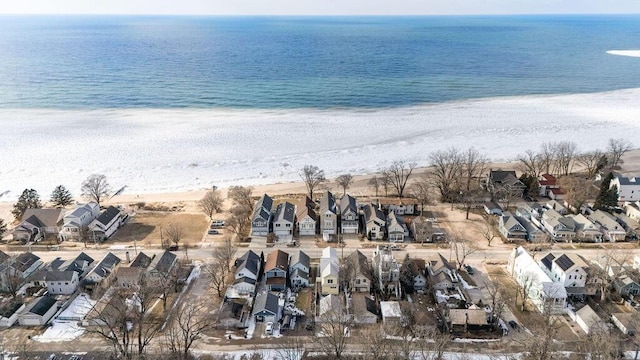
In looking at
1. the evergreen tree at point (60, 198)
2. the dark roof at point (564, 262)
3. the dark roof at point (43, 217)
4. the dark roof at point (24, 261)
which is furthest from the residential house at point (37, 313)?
the dark roof at point (564, 262)

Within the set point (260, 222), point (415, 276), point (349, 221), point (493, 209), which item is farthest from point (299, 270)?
point (493, 209)

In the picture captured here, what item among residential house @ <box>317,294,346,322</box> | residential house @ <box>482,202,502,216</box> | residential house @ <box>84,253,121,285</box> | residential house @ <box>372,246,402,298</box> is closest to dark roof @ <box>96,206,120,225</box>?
residential house @ <box>84,253,121,285</box>

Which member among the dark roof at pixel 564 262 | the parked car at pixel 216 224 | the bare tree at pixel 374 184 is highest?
the dark roof at pixel 564 262

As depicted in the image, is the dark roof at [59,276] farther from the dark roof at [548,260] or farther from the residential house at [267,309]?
the dark roof at [548,260]

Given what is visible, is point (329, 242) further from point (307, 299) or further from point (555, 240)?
point (555, 240)

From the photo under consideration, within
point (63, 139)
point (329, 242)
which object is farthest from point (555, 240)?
point (63, 139)

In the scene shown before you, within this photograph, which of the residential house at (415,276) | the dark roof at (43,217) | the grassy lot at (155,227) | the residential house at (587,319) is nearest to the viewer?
the residential house at (587,319)
